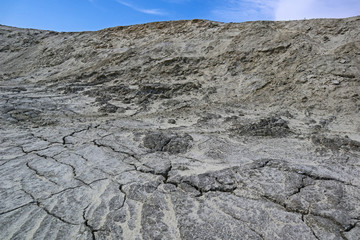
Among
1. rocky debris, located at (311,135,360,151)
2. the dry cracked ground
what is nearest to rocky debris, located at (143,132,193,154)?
the dry cracked ground

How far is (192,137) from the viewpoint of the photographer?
9.24ft

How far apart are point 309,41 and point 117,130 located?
4256mm

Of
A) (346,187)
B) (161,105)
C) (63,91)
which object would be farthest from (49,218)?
(63,91)

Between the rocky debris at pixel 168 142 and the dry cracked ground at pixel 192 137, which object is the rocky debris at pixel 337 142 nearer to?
the dry cracked ground at pixel 192 137

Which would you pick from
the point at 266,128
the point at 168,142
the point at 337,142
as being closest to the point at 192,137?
the point at 168,142

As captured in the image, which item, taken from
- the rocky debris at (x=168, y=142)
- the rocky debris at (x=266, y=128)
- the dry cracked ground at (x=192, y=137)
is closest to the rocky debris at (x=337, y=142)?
the dry cracked ground at (x=192, y=137)

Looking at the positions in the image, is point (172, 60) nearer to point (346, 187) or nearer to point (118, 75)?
point (118, 75)

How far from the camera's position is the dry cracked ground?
59.7 inches

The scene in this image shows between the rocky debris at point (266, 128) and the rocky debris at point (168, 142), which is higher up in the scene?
the rocky debris at point (266, 128)

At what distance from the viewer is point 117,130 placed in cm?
305

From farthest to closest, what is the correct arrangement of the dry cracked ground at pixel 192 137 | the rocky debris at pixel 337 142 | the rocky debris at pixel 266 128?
the rocky debris at pixel 266 128
the rocky debris at pixel 337 142
the dry cracked ground at pixel 192 137

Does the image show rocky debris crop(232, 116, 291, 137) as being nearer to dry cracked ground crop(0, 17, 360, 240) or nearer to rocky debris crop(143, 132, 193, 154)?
dry cracked ground crop(0, 17, 360, 240)

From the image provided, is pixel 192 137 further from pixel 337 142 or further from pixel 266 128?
pixel 337 142

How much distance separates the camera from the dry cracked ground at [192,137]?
4.97 feet
